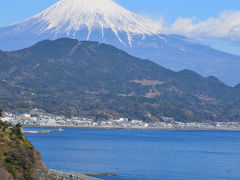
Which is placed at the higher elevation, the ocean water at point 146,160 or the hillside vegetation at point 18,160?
the hillside vegetation at point 18,160

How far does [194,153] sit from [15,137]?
243 feet

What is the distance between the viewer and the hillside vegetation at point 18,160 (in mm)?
50916

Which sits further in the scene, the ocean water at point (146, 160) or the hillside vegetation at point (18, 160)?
the ocean water at point (146, 160)

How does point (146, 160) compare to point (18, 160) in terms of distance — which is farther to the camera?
point (146, 160)

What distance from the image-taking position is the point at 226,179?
86188 mm

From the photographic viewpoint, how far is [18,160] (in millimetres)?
52250

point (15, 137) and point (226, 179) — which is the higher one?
point (15, 137)

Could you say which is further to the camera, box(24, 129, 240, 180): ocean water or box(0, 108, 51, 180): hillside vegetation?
box(24, 129, 240, 180): ocean water

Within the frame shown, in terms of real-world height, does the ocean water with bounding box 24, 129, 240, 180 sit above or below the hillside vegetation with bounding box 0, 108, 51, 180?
below

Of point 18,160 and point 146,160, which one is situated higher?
point 18,160

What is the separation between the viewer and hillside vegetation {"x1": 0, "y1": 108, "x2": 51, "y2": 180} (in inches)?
2005

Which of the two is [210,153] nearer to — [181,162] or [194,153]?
[194,153]

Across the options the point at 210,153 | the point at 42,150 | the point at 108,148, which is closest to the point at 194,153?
the point at 210,153

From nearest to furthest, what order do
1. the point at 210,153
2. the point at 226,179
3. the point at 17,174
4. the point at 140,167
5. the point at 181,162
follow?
the point at 17,174, the point at 226,179, the point at 140,167, the point at 181,162, the point at 210,153
